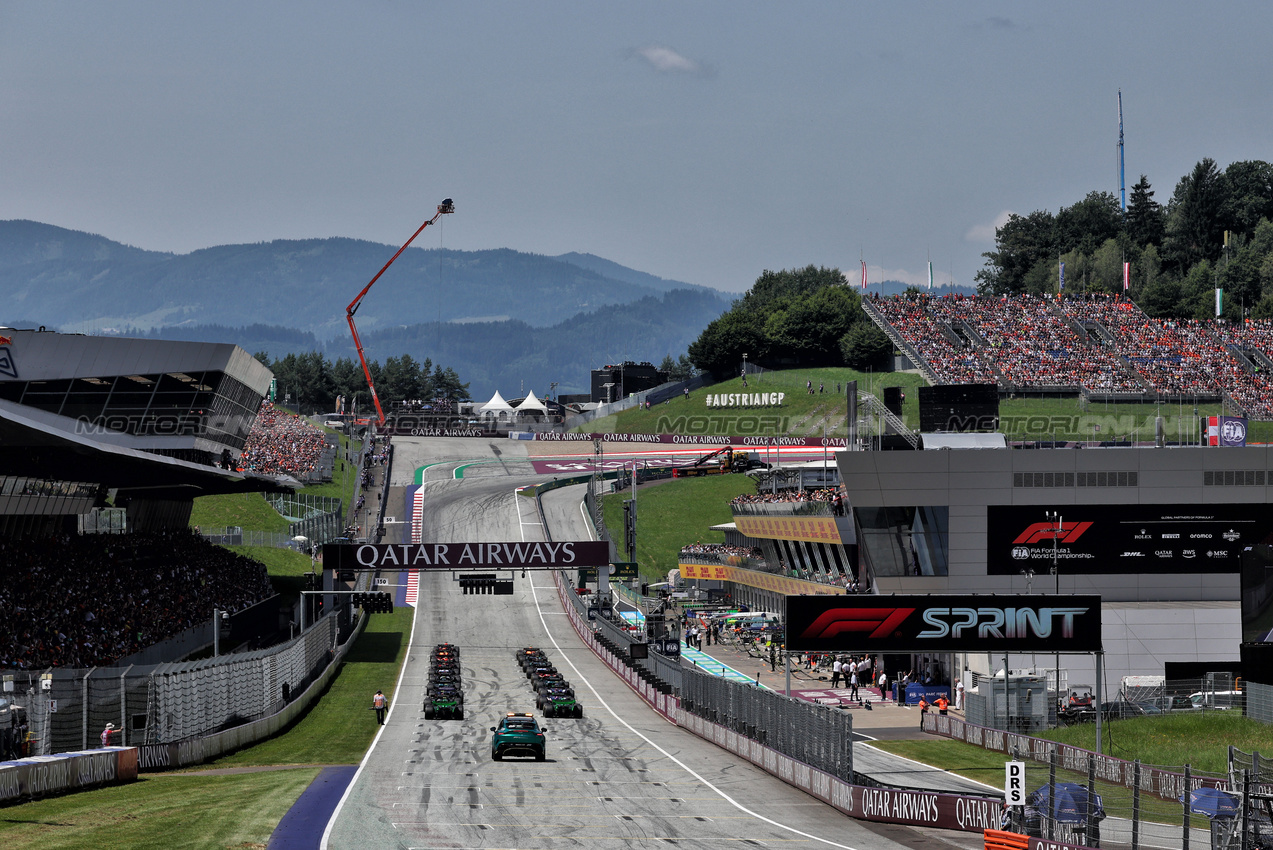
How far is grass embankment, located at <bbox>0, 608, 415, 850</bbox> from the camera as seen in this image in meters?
24.6

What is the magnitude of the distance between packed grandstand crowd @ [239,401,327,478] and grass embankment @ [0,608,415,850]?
64.8 m

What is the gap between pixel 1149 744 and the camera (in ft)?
126

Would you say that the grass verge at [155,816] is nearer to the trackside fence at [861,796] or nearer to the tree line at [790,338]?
the trackside fence at [861,796]

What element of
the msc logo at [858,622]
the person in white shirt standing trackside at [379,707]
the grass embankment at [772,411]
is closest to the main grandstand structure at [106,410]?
the person in white shirt standing trackside at [379,707]

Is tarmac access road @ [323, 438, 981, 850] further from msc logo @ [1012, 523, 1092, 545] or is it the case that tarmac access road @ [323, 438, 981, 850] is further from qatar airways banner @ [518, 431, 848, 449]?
qatar airways banner @ [518, 431, 848, 449]

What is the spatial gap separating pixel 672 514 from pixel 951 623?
8313 centimetres

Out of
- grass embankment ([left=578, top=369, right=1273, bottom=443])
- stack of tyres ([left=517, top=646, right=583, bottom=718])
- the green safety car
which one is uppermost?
grass embankment ([left=578, top=369, right=1273, bottom=443])

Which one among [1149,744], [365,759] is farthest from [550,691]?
[1149,744]

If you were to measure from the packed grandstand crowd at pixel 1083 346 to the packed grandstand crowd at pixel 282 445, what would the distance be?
2760 inches

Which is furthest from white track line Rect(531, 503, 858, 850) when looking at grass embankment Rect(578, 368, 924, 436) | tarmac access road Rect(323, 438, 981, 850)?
Result: grass embankment Rect(578, 368, 924, 436)

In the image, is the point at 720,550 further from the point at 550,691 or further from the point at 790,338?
the point at 790,338

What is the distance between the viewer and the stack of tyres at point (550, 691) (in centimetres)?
5131

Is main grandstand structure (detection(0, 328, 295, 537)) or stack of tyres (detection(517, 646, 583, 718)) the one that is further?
stack of tyres (detection(517, 646, 583, 718))

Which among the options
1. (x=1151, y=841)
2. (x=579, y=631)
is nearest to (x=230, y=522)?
(x=579, y=631)
